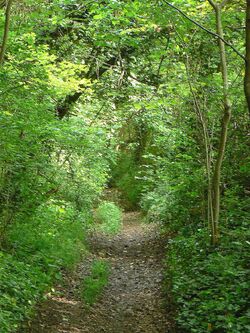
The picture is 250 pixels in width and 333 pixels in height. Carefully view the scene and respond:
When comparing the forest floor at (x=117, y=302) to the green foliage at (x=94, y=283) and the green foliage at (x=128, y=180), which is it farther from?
the green foliage at (x=128, y=180)

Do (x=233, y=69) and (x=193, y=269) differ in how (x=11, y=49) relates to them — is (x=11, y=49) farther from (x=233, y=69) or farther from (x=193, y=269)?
(x=193, y=269)

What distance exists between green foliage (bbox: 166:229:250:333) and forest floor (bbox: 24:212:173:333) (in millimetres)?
535

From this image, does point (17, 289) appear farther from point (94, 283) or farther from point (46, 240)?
point (94, 283)

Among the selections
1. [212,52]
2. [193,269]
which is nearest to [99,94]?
[212,52]

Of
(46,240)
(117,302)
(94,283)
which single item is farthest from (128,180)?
(46,240)

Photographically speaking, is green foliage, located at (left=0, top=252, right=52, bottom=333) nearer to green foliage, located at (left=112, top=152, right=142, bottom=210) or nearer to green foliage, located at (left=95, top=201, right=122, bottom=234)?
green foliage, located at (left=95, top=201, right=122, bottom=234)

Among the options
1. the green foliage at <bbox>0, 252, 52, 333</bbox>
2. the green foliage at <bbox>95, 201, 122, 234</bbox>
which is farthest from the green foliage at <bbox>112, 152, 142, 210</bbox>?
the green foliage at <bbox>0, 252, 52, 333</bbox>

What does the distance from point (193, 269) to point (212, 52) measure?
442 centimetres

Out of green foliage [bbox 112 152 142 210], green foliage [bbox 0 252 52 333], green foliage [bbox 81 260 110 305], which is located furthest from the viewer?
green foliage [bbox 112 152 142 210]

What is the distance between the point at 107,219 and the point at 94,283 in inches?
299

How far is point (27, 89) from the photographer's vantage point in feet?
23.1

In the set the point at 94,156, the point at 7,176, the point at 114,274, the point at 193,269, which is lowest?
the point at 114,274

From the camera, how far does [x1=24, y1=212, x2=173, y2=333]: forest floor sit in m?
6.20

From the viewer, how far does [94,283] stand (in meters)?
7.90
